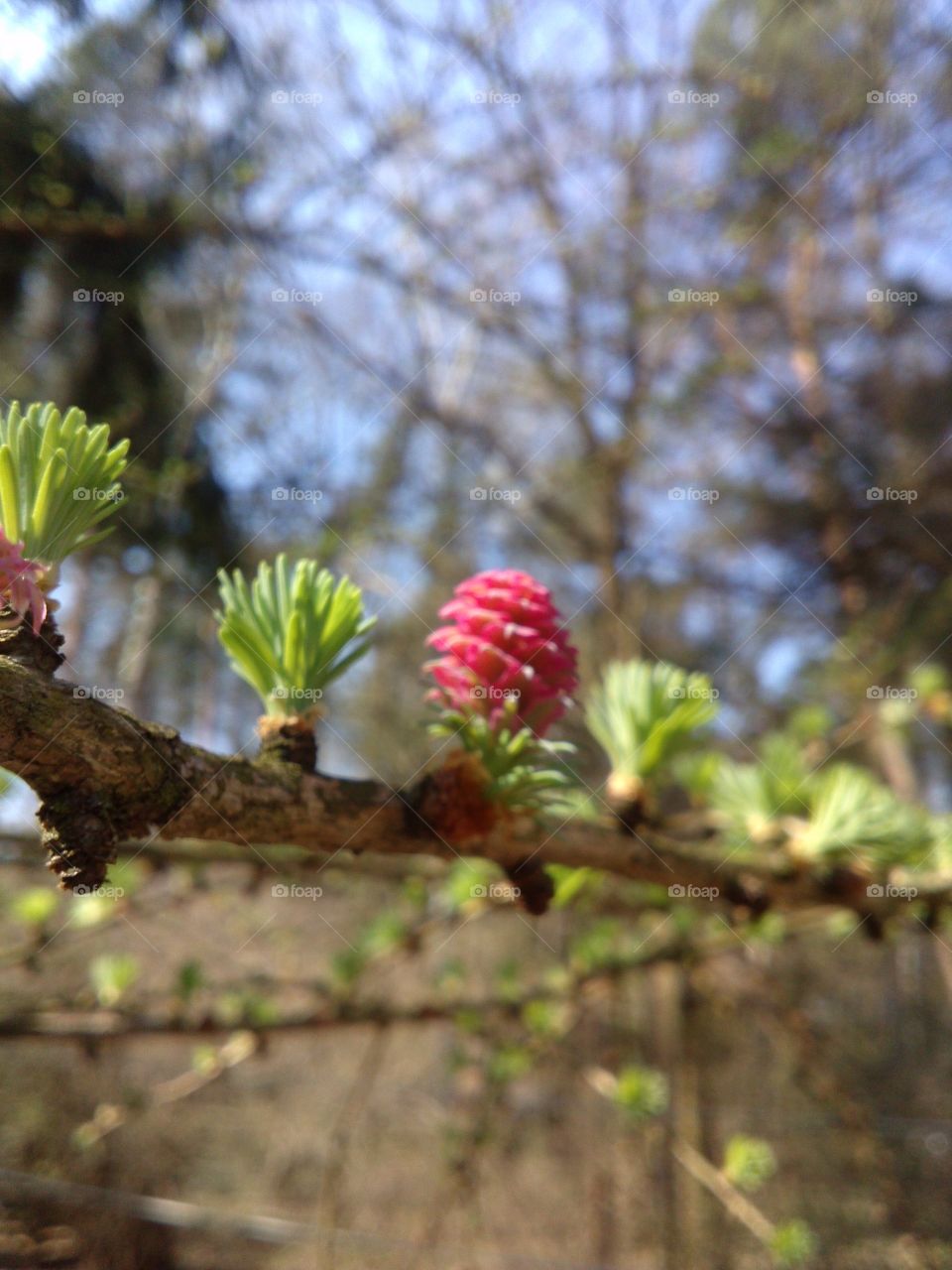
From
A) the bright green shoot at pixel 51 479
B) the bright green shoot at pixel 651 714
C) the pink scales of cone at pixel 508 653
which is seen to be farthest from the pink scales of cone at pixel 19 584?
the bright green shoot at pixel 651 714

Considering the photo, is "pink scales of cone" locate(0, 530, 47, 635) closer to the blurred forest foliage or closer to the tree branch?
the tree branch

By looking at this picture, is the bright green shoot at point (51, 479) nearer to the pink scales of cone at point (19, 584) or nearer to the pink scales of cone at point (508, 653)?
the pink scales of cone at point (19, 584)

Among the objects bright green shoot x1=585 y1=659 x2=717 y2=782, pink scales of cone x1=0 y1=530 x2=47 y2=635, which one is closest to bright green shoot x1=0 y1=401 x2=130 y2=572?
pink scales of cone x1=0 y1=530 x2=47 y2=635

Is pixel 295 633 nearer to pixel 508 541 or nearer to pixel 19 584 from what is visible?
pixel 19 584

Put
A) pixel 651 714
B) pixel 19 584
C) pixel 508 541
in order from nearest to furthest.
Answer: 1. pixel 19 584
2. pixel 651 714
3. pixel 508 541

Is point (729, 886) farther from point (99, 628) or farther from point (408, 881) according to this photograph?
point (99, 628)

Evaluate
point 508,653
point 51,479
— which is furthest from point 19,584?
point 508,653

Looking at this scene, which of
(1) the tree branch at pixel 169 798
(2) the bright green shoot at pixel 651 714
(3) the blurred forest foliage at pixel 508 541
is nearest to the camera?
(1) the tree branch at pixel 169 798
